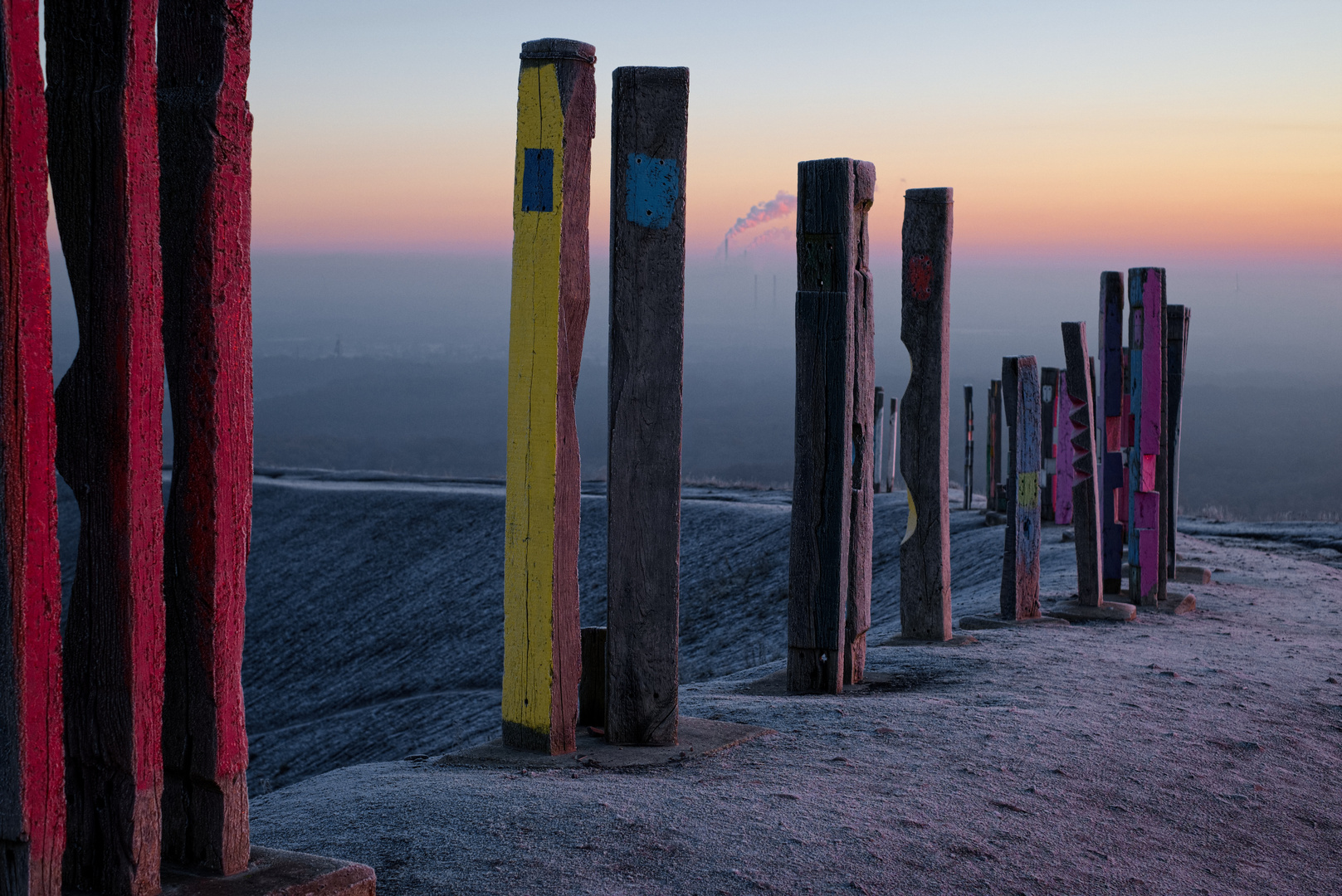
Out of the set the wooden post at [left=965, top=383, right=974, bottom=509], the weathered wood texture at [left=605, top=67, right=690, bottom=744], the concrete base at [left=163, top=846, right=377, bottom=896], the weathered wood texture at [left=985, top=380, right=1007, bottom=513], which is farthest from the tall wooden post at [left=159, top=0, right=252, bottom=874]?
the wooden post at [left=965, top=383, right=974, bottom=509]

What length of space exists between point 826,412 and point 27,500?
4.08 meters

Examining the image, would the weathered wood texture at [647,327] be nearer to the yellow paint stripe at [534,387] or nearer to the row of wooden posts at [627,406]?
the row of wooden posts at [627,406]

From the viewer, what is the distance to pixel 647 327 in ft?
15.4

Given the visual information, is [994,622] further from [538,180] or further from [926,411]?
[538,180]

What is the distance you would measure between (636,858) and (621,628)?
1.44 metres

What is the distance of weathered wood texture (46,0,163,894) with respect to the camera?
8.52 feet

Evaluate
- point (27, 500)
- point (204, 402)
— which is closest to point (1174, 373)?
point (204, 402)

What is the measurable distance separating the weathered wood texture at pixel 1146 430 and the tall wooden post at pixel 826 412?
4.46 m

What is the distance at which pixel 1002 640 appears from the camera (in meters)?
7.75

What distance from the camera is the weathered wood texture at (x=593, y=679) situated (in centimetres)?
492

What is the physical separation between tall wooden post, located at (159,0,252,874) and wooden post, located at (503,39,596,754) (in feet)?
5.37

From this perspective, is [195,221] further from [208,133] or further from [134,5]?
[134,5]

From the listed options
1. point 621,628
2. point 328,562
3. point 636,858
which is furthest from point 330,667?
point 636,858

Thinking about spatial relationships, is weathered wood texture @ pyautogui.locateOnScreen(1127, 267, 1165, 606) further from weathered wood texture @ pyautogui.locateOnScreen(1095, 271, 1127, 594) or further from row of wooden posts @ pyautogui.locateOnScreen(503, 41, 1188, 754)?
row of wooden posts @ pyautogui.locateOnScreen(503, 41, 1188, 754)
